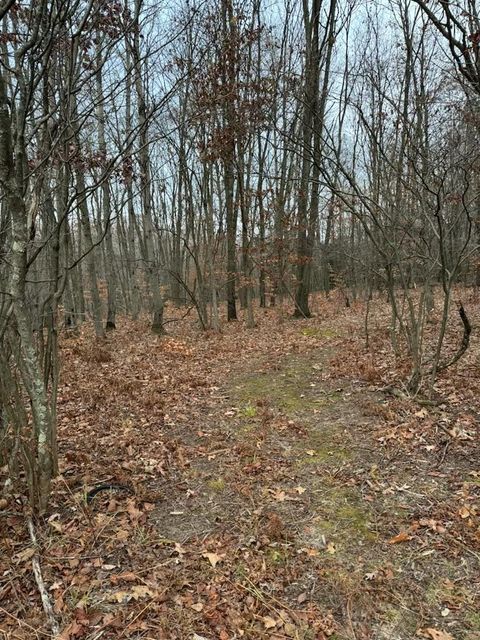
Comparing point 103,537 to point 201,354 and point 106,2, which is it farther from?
point 201,354

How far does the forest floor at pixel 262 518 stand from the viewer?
8.05ft

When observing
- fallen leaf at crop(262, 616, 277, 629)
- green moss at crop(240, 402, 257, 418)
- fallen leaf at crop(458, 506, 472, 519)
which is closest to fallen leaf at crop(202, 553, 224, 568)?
fallen leaf at crop(262, 616, 277, 629)

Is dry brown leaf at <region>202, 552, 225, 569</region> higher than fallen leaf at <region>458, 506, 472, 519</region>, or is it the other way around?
fallen leaf at <region>458, 506, 472, 519</region>

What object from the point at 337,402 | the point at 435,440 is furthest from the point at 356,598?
the point at 337,402

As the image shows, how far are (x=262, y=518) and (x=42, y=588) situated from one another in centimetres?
165

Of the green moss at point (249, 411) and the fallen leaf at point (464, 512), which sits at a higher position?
the green moss at point (249, 411)

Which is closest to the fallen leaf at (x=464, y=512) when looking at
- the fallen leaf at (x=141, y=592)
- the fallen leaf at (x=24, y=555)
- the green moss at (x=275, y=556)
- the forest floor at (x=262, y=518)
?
the forest floor at (x=262, y=518)

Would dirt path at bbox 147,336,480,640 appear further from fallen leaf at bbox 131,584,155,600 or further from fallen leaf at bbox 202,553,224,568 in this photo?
fallen leaf at bbox 131,584,155,600

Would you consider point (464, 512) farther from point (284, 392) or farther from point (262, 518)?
point (284, 392)

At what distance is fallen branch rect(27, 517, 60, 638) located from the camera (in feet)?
7.83

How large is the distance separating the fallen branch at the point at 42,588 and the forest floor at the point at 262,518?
0.05m

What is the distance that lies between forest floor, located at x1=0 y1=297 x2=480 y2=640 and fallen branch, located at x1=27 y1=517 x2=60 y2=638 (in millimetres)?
49

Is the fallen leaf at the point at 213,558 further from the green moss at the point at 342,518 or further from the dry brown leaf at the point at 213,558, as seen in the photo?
the green moss at the point at 342,518

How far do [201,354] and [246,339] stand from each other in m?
1.79
